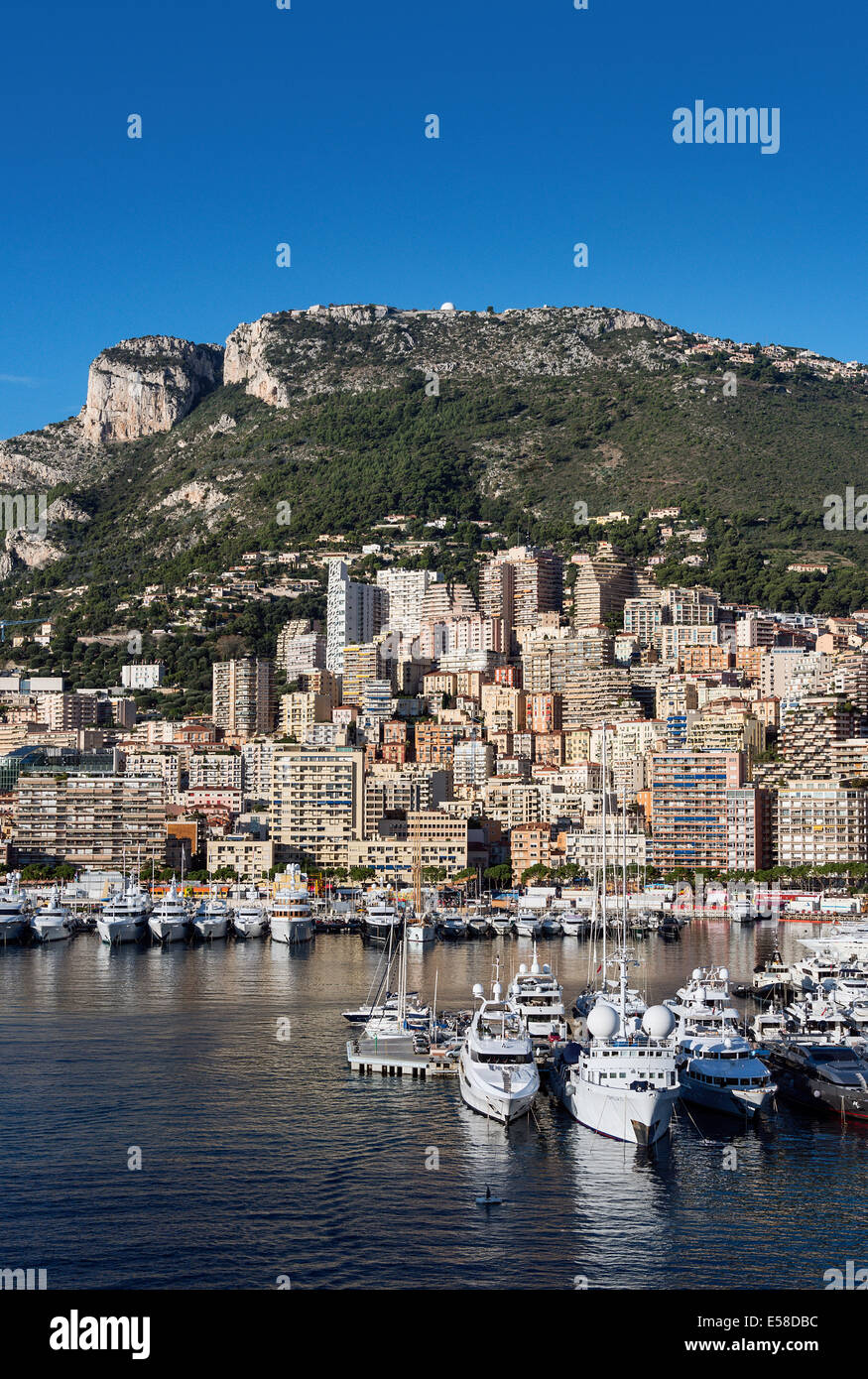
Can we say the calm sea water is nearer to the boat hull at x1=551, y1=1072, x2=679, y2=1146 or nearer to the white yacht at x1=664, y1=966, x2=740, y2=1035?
the boat hull at x1=551, y1=1072, x2=679, y2=1146

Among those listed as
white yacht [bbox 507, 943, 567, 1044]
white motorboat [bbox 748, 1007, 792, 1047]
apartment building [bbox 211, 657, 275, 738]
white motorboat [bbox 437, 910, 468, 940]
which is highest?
apartment building [bbox 211, 657, 275, 738]

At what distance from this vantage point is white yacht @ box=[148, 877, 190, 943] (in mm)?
67438

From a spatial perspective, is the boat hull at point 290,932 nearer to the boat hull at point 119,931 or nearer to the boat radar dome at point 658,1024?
the boat hull at point 119,931

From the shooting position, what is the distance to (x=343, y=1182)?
2297 centimetres

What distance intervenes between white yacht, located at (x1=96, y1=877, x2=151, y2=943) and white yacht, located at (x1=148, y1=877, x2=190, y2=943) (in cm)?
48

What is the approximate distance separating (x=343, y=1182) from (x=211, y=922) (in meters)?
48.0

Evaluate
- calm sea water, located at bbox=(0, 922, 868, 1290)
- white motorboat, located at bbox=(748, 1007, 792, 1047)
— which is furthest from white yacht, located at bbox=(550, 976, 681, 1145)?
white motorboat, located at bbox=(748, 1007, 792, 1047)

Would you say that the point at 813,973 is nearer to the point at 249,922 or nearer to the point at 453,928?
the point at 453,928

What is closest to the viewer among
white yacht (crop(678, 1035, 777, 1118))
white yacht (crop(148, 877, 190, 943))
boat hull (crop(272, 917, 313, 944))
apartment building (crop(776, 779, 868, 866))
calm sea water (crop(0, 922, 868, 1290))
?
calm sea water (crop(0, 922, 868, 1290))

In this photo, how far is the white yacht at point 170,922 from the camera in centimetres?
6744

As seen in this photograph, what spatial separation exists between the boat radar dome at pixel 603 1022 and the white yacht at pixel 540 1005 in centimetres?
611

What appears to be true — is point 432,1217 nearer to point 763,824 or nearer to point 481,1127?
point 481,1127
